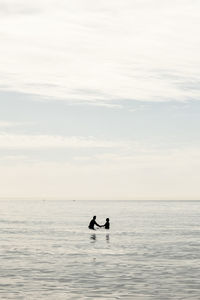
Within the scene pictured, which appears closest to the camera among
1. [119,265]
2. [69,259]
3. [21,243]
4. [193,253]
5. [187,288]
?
[187,288]

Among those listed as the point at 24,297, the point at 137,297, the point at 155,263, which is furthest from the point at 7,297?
the point at 155,263

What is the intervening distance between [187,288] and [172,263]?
9.01 metres

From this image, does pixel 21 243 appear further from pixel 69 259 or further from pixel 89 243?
pixel 69 259

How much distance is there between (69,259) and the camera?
3503 cm

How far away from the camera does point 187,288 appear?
79.5ft

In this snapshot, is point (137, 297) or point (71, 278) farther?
point (71, 278)

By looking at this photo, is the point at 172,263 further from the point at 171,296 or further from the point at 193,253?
the point at 171,296

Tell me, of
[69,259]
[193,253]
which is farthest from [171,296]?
[193,253]

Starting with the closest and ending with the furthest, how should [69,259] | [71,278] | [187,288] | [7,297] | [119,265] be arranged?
[7,297] → [187,288] → [71,278] → [119,265] → [69,259]

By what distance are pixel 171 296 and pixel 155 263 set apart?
428 inches

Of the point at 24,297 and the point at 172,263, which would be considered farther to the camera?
the point at 172,263

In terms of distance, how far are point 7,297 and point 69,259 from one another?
13.6 m

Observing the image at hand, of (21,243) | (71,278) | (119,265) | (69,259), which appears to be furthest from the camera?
(21,243)

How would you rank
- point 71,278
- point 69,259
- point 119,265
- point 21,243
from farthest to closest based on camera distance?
1. point 21,243
2. point 69,259
3. point 119,265
4. point 71,278
